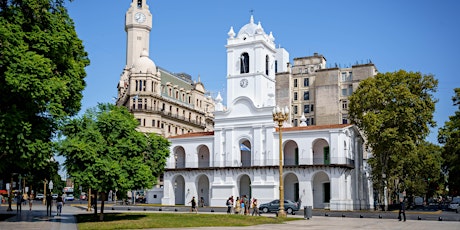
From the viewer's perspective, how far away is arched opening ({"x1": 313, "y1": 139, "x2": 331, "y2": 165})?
58225 mm

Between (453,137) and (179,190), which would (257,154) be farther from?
(453,137)

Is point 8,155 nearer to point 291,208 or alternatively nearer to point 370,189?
point 291,208

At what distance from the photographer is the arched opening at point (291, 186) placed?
5953 cm

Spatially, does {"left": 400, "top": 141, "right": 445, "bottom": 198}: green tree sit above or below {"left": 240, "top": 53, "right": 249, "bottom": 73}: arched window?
below

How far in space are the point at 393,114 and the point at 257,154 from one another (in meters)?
15.5

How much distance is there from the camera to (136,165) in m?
31.9

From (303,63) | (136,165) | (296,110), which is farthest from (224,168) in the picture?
(303,63)

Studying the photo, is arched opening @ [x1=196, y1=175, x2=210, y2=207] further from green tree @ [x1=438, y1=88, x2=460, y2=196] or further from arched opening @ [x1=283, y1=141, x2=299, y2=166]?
green tree @ [x1=438, y1=88, x2=460, y2=196]

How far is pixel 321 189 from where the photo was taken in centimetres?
5844

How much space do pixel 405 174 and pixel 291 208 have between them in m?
28.1

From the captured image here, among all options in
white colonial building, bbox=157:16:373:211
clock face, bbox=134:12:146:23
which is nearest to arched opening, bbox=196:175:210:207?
white colonial building, bbox=157:16:373:211

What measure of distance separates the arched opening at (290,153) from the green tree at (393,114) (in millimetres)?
7884

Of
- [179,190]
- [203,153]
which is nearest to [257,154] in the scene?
[203,153]

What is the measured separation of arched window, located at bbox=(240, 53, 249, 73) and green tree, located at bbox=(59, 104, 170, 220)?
102ft
